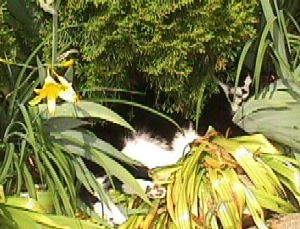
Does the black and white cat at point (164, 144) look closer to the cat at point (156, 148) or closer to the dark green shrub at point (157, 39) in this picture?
the cat at point (156, 148)

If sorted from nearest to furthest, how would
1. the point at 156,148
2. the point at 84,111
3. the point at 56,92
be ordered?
the point at 56,92 < the point at 84,111 < the point at 156,148

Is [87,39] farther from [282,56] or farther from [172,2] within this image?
[282,56]

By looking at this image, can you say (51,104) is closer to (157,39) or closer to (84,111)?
A: (84,111)

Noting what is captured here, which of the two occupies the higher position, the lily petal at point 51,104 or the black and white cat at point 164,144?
the lily petal at point 51,104

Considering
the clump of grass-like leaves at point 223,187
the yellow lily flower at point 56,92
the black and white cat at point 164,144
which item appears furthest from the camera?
the black and white cat at point 164,144

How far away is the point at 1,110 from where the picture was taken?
2562 mm

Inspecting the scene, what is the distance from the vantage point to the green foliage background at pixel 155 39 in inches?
100

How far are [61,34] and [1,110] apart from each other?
310 millimetres

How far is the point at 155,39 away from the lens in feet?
8.43

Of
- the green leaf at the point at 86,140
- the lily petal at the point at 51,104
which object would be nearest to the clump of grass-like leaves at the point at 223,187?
the green leaf at the point at 86,140

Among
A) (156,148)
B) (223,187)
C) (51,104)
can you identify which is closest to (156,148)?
(156,148)

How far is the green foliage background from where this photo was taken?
8.36 feet

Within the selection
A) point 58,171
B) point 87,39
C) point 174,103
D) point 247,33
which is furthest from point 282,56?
point 58,171

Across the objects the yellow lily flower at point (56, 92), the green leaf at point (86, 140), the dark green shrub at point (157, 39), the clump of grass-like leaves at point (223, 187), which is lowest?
the clump of grass-like leaves at point (223, 187)
